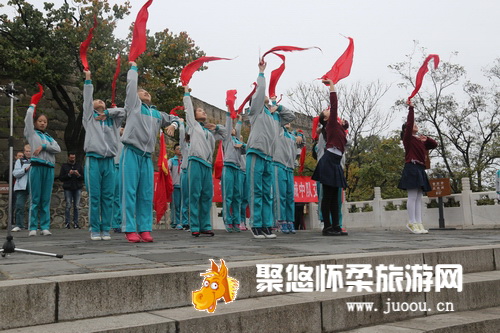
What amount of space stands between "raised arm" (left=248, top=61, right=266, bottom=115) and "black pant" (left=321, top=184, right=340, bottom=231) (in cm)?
161

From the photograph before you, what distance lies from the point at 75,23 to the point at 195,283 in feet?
50.8

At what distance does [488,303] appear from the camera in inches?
161

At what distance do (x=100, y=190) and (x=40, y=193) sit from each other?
1714mm

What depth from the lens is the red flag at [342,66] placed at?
23.7 feet

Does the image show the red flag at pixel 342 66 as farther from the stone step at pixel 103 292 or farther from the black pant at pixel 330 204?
the stone step at pixel 103 292

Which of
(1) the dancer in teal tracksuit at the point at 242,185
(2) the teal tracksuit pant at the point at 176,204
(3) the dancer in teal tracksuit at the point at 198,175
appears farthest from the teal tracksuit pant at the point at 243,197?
(3) the dancer in teal tracksuit at the point at 198,175

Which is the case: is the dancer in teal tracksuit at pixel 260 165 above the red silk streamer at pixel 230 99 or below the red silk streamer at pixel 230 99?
below

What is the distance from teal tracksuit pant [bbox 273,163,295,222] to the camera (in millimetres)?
8391

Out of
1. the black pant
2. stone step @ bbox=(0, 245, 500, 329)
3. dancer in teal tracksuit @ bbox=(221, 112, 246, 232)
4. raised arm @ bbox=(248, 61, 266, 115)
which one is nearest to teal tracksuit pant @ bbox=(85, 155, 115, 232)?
raised arm @ bbox=(248, 61, 266, 115)

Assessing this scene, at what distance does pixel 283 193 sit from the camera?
28.0 ft

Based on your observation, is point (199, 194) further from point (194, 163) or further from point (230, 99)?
point (230, 99)

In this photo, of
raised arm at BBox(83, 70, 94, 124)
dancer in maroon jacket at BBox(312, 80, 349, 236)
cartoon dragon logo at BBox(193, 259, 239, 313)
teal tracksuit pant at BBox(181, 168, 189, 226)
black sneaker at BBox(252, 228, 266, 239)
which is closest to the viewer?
cartoon dragon logo at BBox(193, 259, 239, 313)

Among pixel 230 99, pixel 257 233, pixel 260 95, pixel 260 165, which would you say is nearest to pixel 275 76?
pixel 260 95

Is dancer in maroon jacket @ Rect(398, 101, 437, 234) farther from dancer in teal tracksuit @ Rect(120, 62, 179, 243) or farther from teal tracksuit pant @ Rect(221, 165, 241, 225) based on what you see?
dancer in teal tracksuit @ Rect(120, 62, 179, 243)
